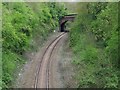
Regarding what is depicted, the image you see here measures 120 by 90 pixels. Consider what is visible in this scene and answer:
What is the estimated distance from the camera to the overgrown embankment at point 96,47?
91.9ft

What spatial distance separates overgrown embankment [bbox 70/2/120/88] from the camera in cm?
2802

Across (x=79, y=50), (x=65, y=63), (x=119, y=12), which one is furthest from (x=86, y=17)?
(x=119, y=12)

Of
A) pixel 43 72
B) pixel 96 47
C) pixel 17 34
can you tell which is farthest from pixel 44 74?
pixel 17 34

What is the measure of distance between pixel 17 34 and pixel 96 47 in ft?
37.0

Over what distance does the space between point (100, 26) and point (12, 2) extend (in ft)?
60.9

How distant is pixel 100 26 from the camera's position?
37.9 metres

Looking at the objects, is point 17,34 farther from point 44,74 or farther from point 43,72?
point 44,74

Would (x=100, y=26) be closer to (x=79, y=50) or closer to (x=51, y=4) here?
(x=79, y=50)

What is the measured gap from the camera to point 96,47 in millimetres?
37719

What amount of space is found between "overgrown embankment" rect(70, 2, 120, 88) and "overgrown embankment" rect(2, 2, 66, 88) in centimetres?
716

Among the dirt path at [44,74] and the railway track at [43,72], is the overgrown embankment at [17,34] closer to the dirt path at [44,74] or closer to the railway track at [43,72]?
the dirt path at [44,74]

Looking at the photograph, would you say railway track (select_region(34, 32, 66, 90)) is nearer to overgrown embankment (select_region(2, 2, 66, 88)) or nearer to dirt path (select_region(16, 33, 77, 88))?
dirt path (select_region(16, 33, 77, 88))

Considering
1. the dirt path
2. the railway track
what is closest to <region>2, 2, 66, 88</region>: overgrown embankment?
the dirt path

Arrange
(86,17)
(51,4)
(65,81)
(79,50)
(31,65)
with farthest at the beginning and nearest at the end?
(51,4) → (86,17) → (79,50) → (31,65) → (65,81)
